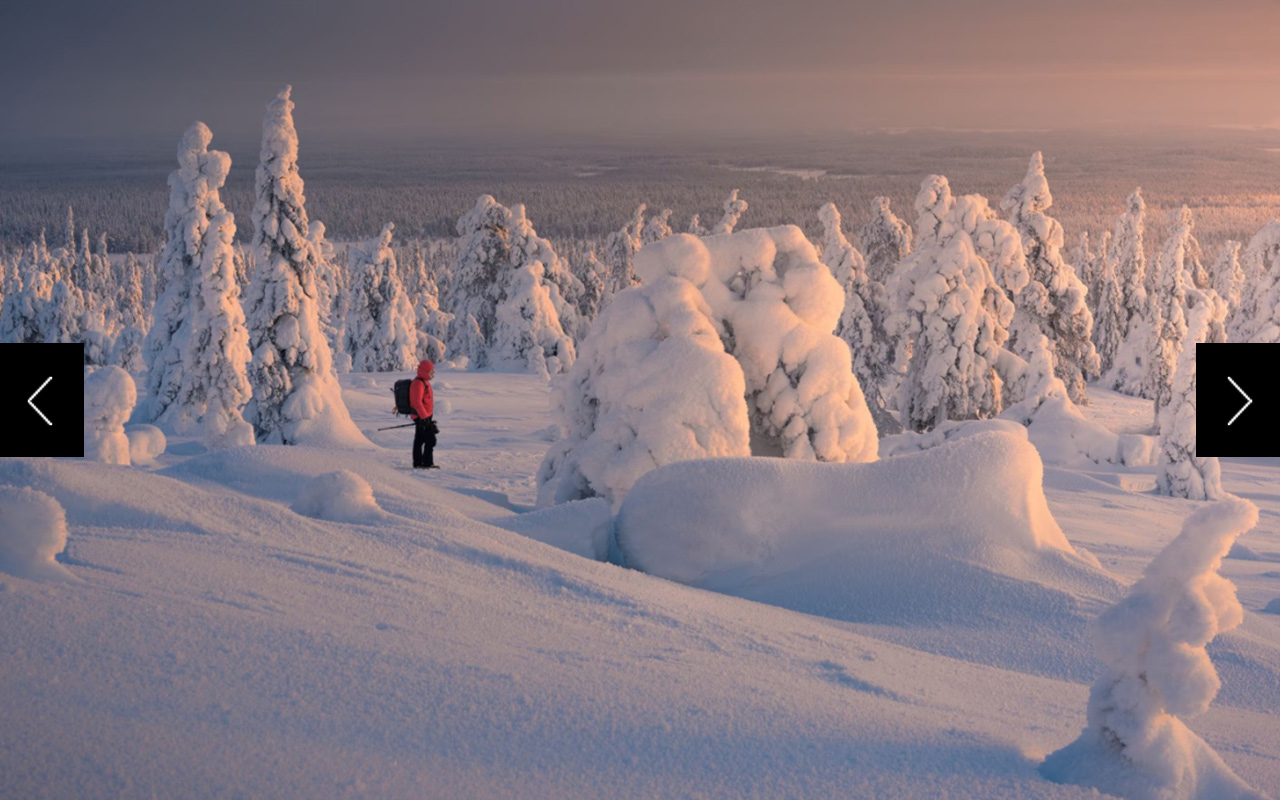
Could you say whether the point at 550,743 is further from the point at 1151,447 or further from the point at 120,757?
the point at 1151,447

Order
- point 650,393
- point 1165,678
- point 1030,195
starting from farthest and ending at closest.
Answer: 1. point 1030,195
2. point 650,393
3. point 1165,678

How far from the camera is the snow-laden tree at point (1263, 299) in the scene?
35.7 meters

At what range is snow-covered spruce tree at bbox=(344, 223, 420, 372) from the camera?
45.5m

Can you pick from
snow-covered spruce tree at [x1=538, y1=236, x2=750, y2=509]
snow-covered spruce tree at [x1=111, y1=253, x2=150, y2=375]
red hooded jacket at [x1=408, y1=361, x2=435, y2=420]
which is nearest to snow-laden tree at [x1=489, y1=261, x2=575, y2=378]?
snow-covered spruce tree at [x1=111, y1=253, x2=150, y2=375]

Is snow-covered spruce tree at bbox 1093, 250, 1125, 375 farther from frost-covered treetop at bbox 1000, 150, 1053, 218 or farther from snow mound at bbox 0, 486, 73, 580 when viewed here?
snow mound at bbox 0, 486, 73, 580

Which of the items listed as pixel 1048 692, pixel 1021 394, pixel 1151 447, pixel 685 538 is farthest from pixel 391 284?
pixel 1048 692

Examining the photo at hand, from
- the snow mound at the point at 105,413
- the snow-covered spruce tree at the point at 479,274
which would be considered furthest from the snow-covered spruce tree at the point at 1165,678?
the snow-covered spruce tree at the point at 479,274

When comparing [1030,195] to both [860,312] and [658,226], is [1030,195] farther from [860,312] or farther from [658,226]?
[658,226]

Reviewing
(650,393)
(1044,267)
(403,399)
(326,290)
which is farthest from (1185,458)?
(326,290)

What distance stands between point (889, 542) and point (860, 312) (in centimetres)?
3185

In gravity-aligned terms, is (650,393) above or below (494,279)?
below

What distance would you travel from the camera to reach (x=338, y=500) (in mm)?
6492

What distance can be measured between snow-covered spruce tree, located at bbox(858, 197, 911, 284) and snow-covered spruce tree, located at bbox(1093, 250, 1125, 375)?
63.2 ft

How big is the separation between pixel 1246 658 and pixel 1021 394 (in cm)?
2415
